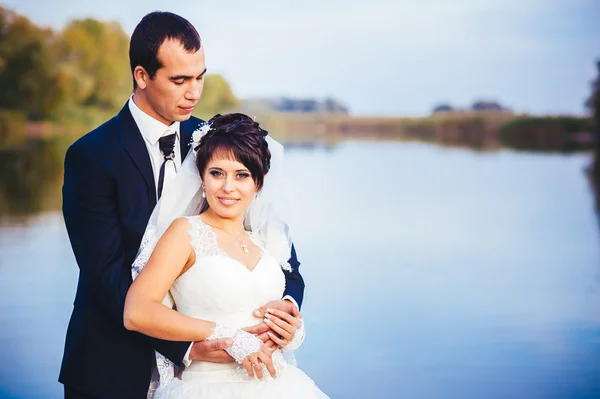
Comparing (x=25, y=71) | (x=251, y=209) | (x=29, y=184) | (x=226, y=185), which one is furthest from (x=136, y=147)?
(x=25, y=71)

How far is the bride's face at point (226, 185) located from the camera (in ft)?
8.40

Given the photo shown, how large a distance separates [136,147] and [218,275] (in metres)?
0.46

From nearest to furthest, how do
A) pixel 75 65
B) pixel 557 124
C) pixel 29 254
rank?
1. pixel 29 254
2. pixel 557 124
3. pixel 75 65

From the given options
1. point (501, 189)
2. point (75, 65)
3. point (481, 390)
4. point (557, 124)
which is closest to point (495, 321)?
point (481, 390)

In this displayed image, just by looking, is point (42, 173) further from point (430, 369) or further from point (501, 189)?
point (430, 369)

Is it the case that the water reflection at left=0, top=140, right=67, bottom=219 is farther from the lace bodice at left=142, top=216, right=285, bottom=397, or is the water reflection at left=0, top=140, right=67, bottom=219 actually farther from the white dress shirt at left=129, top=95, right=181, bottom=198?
the lace bodice at left=142, top=216, right=285, bottom=397

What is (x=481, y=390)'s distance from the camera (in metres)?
5.43

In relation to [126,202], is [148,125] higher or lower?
higher

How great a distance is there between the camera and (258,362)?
8.23 ft

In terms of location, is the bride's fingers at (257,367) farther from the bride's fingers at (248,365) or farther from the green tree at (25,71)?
the green tree at (25,71)

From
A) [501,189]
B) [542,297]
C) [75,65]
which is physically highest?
[75,65]

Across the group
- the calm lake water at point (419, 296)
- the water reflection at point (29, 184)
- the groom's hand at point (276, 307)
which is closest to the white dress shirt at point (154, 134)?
the groom's hand at point (276, 307)

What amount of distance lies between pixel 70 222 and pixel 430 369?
12.4ft

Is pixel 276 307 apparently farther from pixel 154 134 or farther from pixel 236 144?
pixel 154 134
